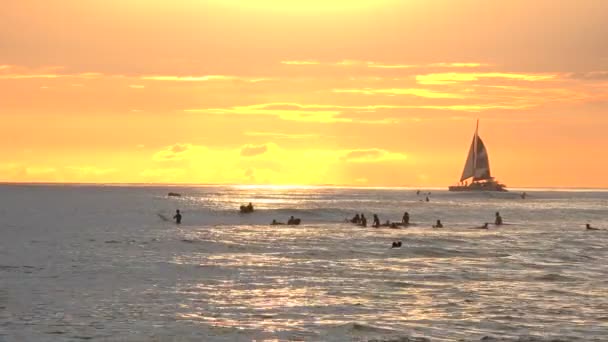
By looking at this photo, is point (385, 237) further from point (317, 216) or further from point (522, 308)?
point (317, 216)

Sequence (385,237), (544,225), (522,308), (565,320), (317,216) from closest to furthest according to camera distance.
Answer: (565,320) → (522,308) → (385,237) → (544,225) → (317,216)

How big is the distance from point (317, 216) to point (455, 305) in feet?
247

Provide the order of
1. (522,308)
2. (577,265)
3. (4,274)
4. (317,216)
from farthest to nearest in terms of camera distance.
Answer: (317,216)
(577,265)
(4,274)
(522,308)

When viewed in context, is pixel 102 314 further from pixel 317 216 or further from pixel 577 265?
pixel 317 216

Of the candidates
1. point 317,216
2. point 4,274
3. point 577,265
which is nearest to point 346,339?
point 4,274

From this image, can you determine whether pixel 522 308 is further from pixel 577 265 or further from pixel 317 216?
pixel 317 216

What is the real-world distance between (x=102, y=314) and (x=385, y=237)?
1505 inches

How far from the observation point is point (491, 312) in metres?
28.1

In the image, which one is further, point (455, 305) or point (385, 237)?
point (385, 237)

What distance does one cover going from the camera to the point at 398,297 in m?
→ 31.2

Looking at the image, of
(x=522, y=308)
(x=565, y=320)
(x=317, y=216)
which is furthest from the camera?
(x=317, y=216)

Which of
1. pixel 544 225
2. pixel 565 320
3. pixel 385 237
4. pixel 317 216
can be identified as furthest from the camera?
pixel 317 216

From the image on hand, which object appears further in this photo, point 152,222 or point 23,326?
point 152,222

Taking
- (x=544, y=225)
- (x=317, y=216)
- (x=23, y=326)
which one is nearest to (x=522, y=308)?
(x=23, y=326)
